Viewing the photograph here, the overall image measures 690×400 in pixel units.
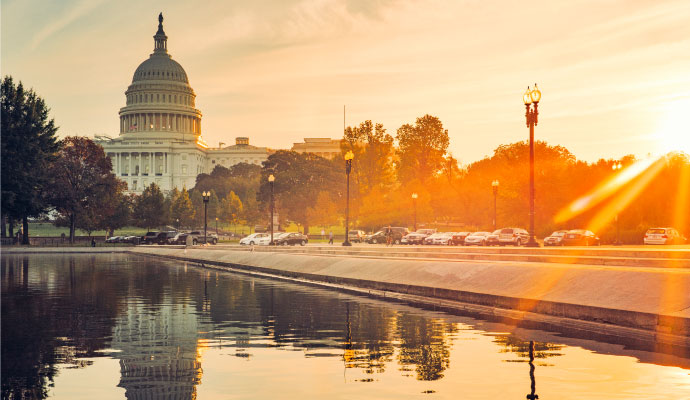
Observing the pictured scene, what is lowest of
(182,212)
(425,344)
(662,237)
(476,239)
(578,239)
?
(425,344)

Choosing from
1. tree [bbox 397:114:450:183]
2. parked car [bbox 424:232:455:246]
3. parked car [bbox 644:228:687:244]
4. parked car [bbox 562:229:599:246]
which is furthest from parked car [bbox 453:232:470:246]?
tree [bbox 397:114:450:183]

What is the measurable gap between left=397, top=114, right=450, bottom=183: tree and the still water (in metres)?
91.0

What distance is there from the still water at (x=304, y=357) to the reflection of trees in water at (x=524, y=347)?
0.02 metres

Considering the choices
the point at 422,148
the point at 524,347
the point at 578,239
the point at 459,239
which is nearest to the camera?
the point at 524,347

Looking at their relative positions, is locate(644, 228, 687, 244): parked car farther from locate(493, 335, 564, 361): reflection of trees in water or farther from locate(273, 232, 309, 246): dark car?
locate(493, 335, 564, 361): reflection of trees in water

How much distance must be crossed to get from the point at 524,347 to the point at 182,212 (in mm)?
135603

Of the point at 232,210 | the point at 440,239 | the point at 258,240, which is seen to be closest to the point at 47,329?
the point at 440,239

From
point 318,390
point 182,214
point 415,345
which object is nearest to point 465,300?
point 415,345

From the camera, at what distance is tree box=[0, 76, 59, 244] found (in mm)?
78375

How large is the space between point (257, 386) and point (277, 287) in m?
17.8

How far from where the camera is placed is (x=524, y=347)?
1287cm

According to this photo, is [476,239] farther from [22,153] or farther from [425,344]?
[425,344]

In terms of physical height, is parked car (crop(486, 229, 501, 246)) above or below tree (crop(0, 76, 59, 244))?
below

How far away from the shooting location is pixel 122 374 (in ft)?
34.3
